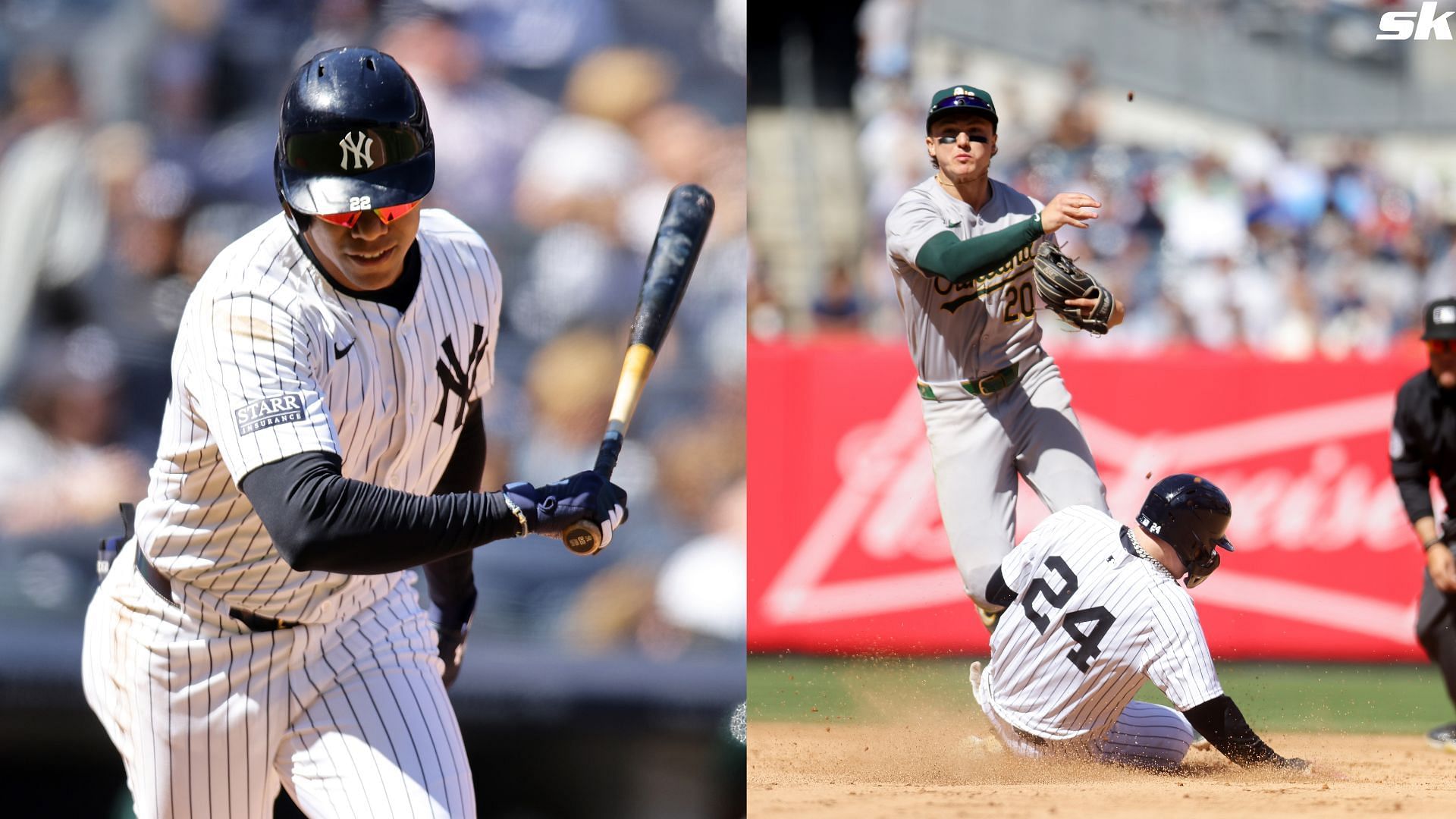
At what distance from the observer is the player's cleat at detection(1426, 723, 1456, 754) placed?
17.9ft

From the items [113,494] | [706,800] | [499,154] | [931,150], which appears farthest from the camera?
[499,154]

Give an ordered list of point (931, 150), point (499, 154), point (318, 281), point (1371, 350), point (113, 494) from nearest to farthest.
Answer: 1. point (318, 281)
2. point (931, 150)
3. point (113, 494)
4. point (499, 154)
5. point (1371, 350)

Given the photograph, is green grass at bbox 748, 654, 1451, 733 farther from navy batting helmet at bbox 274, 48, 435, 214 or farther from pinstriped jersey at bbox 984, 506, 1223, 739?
navy batting helmet at bbox 274, 48, 435, 214

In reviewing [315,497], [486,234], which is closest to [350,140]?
[315,497]

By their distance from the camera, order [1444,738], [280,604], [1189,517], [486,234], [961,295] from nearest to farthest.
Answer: [280,604]
[1189,517]
[961,295]
[1444,738]
[486,234]

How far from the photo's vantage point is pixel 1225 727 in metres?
3.65

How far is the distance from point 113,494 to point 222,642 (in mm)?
4193

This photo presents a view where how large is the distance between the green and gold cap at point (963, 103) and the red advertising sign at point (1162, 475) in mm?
3585

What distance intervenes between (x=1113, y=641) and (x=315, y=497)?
2.17 metres

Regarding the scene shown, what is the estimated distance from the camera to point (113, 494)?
6602 mm

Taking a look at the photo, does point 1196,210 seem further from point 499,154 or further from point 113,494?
point 113,494

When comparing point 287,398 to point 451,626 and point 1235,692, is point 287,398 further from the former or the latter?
point 1235,692

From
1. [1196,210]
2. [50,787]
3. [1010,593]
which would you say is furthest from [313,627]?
[1196,210]

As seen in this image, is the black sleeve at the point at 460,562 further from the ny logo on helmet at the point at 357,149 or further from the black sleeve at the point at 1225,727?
the black sleeve at the point at 1225,727
